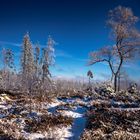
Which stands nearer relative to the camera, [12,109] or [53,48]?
[12,109]

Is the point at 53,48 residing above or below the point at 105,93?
above

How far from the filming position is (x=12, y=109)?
786 inches

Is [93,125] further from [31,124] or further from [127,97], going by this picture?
[127,97]

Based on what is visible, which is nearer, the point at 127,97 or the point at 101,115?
the point at 101,115

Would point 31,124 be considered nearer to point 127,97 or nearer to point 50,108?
point 50,108

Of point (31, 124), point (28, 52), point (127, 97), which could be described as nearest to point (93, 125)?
point (31, 124)

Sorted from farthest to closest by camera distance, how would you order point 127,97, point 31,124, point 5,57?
1. point 5,57
2. point 127,97
3. point 31,124

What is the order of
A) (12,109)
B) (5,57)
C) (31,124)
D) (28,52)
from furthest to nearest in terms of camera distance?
1. (5,57)
2. (28,52)
3. (12,109)
4. (31,124)

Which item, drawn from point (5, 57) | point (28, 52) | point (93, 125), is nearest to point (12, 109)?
point (93, 125)

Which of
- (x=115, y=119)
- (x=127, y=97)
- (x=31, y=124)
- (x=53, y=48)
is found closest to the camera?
(x=31, y=124)

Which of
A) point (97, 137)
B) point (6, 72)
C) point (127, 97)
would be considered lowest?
point (97, 137)

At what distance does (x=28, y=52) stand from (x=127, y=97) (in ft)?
167

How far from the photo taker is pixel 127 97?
86.0 ft

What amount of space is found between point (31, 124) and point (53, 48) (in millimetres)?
50417
